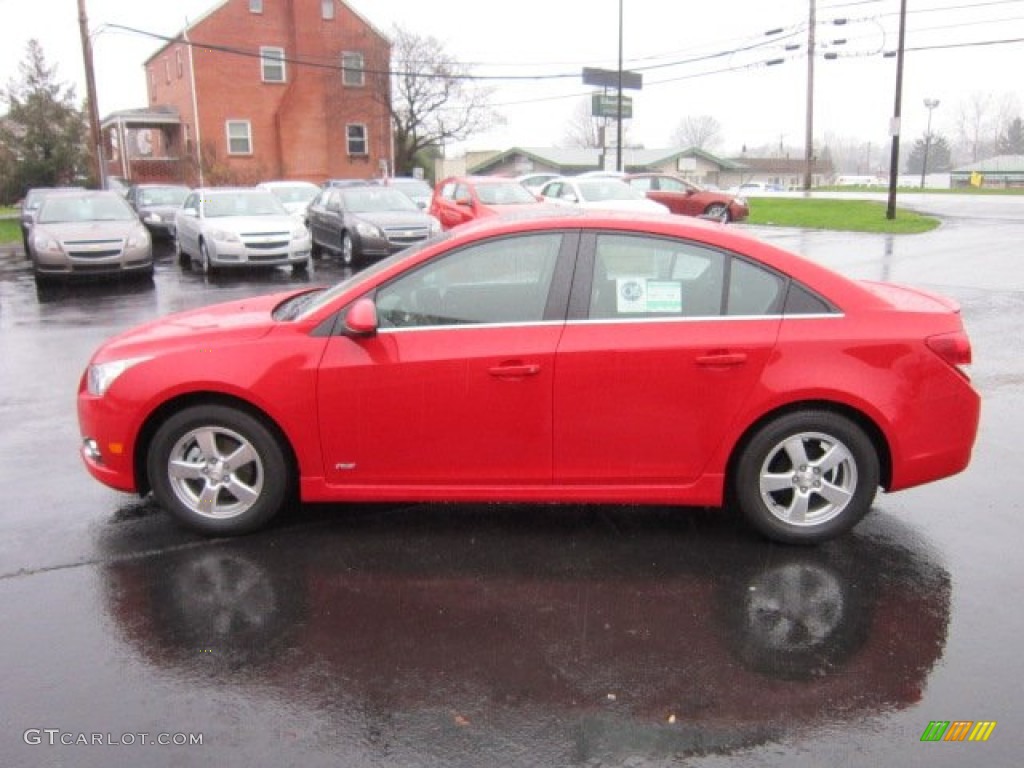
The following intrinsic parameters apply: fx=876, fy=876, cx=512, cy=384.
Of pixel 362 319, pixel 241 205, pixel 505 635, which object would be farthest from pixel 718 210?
pixel 505 635

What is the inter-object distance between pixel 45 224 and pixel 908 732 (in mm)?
15374

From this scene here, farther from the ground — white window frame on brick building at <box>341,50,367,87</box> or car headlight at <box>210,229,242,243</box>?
white window frame on brick building at <box>341,50,367,87</box>

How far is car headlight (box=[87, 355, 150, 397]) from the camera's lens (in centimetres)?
444

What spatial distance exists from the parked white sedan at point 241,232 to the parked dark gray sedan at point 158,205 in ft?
19.3

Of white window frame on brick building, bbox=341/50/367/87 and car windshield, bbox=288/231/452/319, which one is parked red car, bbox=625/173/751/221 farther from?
car windshield, bbox=288/231/452/319

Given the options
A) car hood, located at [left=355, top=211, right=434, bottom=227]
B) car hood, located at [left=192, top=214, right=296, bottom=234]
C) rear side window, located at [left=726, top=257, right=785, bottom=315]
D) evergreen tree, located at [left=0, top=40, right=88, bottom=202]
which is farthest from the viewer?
evergreen tree, located at [left=0, top=40, right=88, bottom=202]

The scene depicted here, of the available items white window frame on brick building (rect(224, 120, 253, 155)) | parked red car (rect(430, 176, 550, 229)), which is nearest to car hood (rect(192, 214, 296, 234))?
parked red car (rect(430, 176, 550, 229))

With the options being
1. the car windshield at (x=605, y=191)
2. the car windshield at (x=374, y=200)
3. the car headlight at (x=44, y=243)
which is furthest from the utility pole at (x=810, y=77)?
the car headlight at (x=44, y=243)

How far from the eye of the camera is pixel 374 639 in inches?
142

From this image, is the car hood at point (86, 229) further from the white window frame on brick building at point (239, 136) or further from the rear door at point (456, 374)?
the white window frame on brick building at point (239, 136)

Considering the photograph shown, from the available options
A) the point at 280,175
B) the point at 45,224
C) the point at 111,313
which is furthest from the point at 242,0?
the point at 111,313

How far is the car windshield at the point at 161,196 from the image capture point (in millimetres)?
24375

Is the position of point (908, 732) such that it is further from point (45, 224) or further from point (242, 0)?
point (242, 0)

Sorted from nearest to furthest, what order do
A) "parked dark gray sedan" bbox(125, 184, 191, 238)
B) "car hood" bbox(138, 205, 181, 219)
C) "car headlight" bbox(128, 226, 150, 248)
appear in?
1. "car headlight" bbox(128, 226, 150, 248)
2. "parked dark gray sedan" bbox(125, 184, 191, 238)
3. "car hood" bbox(138, 205, 181, 219)
